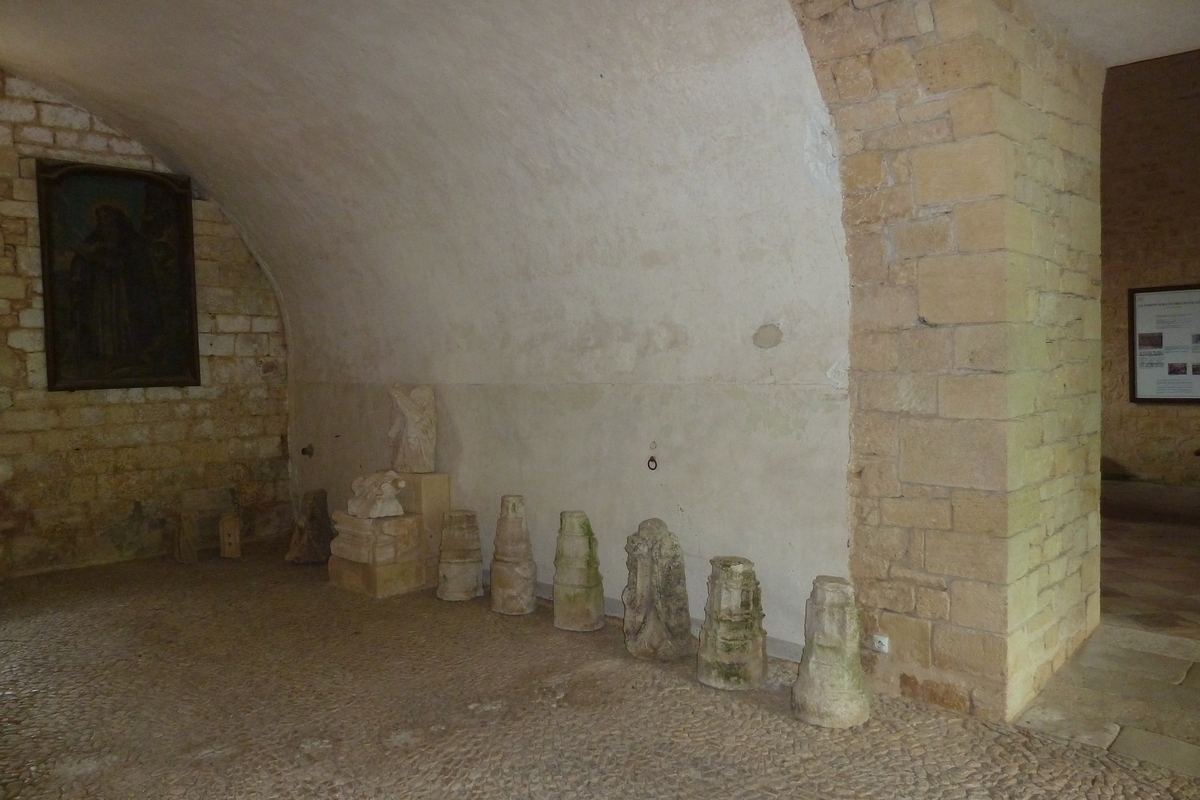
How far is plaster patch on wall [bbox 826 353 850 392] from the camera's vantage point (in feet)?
13.4

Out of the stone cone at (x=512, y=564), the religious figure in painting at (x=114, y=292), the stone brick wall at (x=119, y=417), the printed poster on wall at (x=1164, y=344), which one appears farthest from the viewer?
the printed poster on wall at (x=1164, y=344)

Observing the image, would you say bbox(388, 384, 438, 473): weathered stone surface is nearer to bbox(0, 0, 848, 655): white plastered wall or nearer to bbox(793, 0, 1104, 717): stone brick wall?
bbox(0, 0, 848, 655): white plastered wall

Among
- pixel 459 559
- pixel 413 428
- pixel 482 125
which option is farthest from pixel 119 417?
pixel 482 125

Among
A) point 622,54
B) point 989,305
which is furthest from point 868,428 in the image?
point 622,54

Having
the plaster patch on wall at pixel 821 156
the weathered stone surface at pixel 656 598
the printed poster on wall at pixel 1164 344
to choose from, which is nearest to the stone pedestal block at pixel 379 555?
the weathered stone surface at pixel 656 598

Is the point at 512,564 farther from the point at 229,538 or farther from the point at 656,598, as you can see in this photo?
the point at 229,538

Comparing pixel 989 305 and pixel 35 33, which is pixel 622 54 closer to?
pixel 989 305

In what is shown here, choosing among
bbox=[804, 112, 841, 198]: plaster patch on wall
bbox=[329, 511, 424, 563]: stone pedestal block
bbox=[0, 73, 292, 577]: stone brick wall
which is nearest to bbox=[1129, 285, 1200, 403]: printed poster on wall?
bbox=[804, 112, 841, 198]: plaster patch on wall

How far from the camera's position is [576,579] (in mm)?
5090

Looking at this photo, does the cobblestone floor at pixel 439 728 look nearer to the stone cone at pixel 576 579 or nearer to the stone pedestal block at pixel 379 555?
the stone cone at pixel 576 579

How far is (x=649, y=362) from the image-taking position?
507 cm

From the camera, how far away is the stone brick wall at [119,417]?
664 cm

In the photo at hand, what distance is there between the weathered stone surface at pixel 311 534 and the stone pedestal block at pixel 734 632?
4.07m

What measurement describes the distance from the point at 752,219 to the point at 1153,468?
7.51 metres
